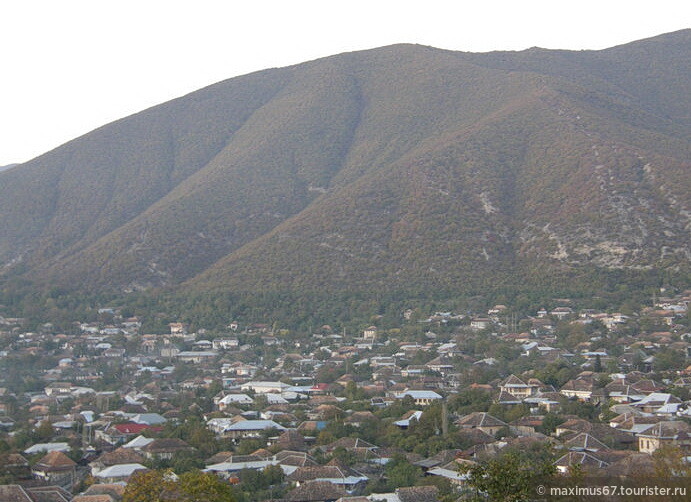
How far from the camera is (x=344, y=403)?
4859 centimetres

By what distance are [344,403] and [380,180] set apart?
54240mm

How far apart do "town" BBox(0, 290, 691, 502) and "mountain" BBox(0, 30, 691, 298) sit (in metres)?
9.11

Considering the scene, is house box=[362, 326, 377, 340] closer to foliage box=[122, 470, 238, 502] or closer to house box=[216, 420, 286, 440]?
house box=[216, 420, 286, 440]

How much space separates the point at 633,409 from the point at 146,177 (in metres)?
96.4

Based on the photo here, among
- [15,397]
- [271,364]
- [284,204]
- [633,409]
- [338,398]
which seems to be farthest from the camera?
[284,204]

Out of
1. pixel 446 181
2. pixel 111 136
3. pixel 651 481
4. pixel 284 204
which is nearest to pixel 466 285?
pixel 446 181

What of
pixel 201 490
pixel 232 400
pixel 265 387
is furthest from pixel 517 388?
pixel 201 490

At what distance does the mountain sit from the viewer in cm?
8481

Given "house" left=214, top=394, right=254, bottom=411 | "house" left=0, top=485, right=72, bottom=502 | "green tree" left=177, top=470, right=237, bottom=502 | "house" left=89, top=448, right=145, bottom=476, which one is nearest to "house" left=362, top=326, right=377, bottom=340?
"house" left=214, top=394, right=254, bottom=411

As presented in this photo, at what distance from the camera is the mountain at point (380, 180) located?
8481 cm

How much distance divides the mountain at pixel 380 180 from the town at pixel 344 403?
9.11m

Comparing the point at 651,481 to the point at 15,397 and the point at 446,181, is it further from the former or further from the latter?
the point at 446,181

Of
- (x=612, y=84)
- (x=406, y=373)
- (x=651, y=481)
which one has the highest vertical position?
(x=612, y=84)

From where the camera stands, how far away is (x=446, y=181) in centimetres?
9550
